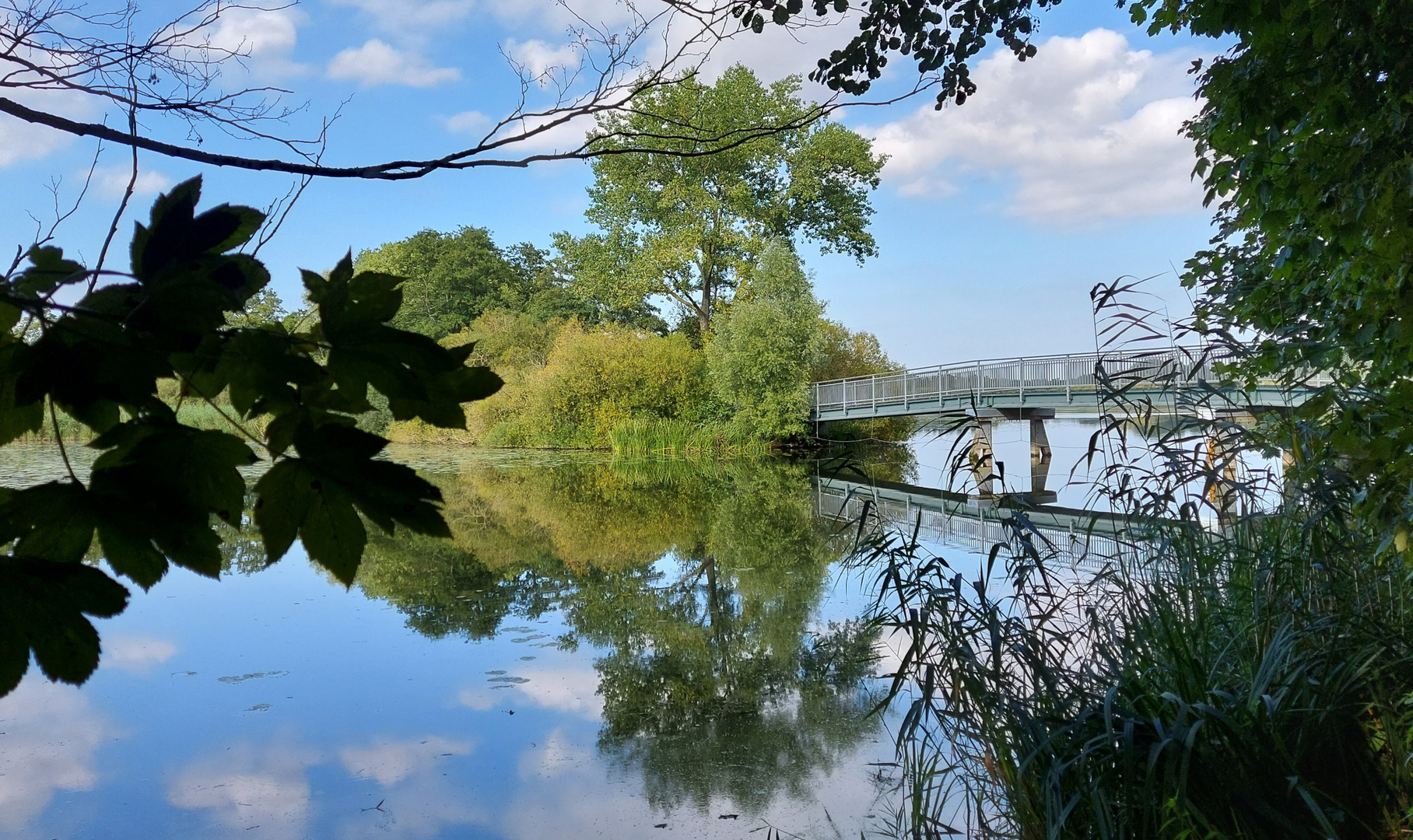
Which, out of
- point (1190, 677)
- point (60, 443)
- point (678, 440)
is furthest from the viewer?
point (678, 440)

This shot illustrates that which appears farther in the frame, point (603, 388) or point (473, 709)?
point (603, 388)

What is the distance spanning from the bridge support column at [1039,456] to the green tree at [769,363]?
5.29 m

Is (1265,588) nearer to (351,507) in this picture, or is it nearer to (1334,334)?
(1334,334)

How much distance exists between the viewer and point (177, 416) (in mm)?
503

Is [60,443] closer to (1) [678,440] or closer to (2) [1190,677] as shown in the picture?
(2) [1190,677]

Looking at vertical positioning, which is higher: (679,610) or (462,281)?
(462,281)

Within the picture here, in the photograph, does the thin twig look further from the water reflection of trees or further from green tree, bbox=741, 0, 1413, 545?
green tree, bbox=741, 0, 1413, 545

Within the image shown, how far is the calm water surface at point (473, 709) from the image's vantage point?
377 cm

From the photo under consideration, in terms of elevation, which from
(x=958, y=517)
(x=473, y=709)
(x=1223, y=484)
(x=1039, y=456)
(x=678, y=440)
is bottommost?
(x=473, y=709)

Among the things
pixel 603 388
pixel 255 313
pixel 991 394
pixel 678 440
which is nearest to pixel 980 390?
pixel 991 394

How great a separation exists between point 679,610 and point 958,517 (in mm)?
4818

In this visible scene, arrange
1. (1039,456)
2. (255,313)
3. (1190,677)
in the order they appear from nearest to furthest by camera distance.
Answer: (255,313)
(1190,677)
(1039,456)

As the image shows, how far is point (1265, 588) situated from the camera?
3.06 metres

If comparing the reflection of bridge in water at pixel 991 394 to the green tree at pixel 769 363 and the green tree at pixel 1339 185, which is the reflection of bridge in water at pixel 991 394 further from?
the green tree at pixel 1339 185
